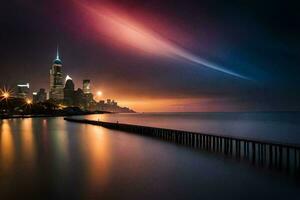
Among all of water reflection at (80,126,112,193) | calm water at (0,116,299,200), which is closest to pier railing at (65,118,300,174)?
calm water at (0,116,299,200)

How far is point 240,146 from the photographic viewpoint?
31.9m

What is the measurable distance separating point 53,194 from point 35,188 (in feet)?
5.49

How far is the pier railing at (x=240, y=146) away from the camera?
74.9 ft

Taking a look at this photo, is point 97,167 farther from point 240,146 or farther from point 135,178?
point 240,146

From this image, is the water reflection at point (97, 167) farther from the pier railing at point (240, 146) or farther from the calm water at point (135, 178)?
the pier railing at point (240, 146)

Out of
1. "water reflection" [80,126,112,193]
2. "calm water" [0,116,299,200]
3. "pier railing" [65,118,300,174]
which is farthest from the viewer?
"pier railing" [65,118,300,174]

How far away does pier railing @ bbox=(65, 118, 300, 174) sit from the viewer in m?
22.8

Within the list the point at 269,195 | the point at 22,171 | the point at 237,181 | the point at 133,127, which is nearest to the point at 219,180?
the point at 237,181

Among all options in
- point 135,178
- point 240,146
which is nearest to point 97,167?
point 135,178

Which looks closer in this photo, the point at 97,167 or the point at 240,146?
the point at 97,167

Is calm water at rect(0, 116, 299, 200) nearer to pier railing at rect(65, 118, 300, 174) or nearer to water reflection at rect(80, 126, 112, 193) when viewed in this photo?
water reflection at rect(80, 126, 112, 193)

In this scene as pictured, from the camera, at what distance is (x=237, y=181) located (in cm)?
1836

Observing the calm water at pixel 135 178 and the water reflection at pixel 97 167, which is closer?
the calm water at pixel 135 178

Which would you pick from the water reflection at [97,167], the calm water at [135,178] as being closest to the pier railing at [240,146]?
Answer: the calm water at [135,178]
